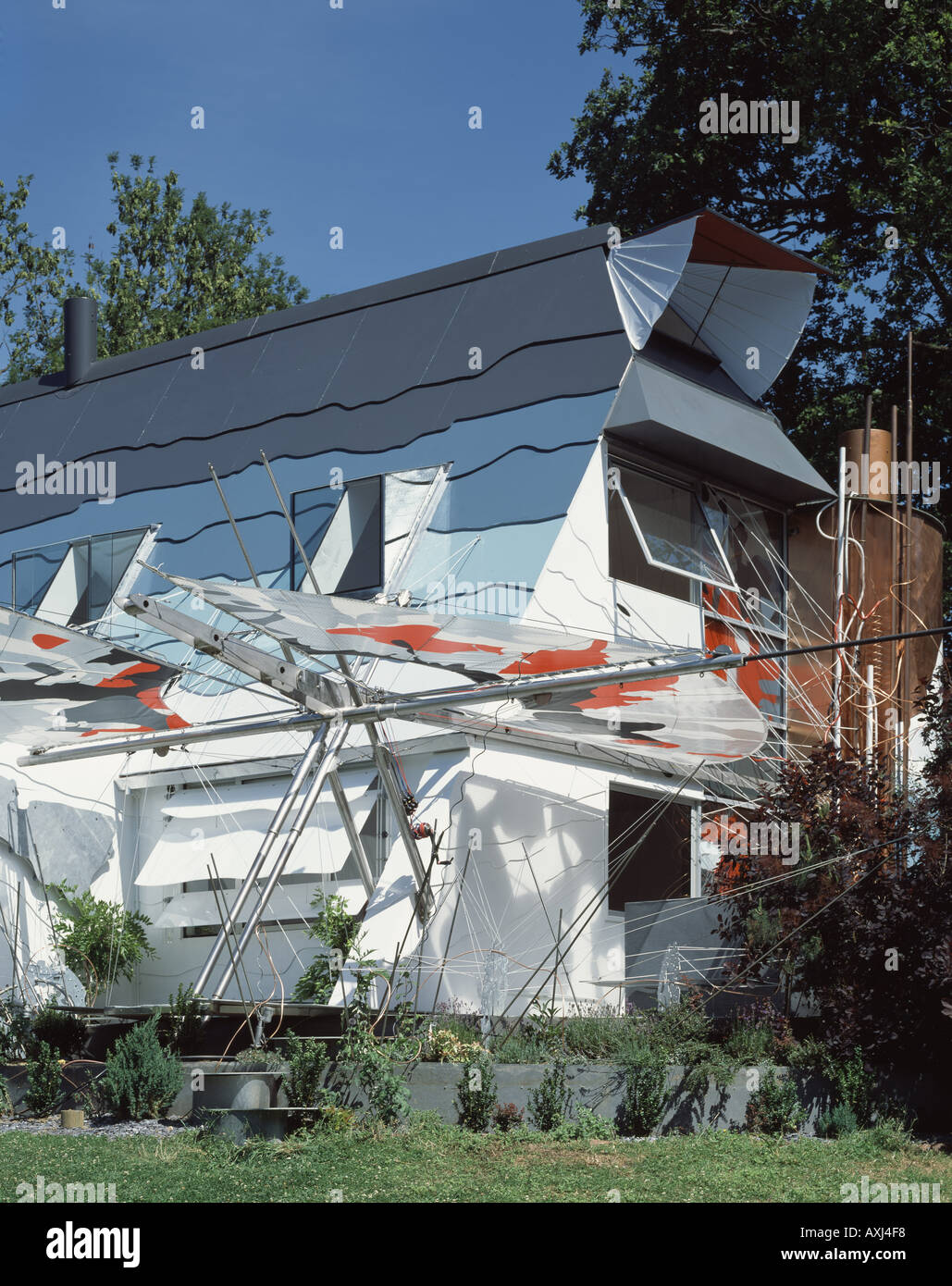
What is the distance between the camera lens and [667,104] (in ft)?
84.7

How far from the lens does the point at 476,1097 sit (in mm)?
10234

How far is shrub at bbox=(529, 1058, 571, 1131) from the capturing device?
10.3 m

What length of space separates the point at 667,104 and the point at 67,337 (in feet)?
36.2

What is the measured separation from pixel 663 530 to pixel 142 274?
23790mm

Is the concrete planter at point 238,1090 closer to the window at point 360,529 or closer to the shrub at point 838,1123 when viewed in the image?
the shrub at point 838,1123

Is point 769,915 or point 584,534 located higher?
point 584,534

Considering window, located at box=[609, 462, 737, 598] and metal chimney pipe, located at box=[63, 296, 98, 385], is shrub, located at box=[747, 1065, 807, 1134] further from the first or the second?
metal chimney pipe, located at box=[63, 296, 98, 385]

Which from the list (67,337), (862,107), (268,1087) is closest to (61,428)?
(67,337)

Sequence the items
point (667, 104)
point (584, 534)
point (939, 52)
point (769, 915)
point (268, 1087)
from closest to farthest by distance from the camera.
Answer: point (268, 1087) < point (769, 915) < point (584, 534) < point (939, 52) < point (667, 104)

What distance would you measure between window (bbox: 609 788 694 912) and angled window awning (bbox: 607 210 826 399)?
4398mm

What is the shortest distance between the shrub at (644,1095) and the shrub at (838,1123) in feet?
3.69

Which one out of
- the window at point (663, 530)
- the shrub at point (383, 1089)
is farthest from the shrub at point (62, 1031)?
the window at point (663, 530)
